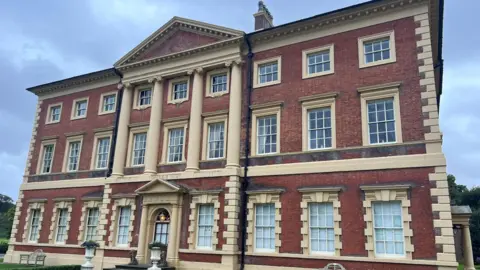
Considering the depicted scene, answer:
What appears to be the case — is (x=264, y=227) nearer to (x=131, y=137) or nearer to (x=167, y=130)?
(x=167, y=130)

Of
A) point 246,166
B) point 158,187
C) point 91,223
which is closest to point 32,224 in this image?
point 91,223

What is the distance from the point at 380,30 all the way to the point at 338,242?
9.78 metres

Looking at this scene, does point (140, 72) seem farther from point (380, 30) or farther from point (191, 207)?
point (380, 30)

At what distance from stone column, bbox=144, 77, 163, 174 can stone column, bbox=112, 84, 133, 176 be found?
1871mm

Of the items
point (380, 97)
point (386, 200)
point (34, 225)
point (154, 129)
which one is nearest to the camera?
point (386, 200)

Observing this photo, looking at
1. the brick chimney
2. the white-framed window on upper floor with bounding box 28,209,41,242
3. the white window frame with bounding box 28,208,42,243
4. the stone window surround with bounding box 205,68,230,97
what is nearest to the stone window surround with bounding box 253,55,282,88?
the stone window surround with bounding box 205,68,230,97

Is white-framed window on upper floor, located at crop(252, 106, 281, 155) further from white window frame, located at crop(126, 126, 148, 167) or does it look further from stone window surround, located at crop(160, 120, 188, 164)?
white window frame, located at crop(126, 126, 148, 167)

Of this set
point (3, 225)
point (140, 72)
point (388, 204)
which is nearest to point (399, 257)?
point (388, 204)

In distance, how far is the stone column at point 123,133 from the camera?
75.3 feet

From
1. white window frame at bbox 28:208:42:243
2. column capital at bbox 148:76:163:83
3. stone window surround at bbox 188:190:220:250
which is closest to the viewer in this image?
stone window surround at bbox 188:190:220:250

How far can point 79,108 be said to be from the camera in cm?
2700

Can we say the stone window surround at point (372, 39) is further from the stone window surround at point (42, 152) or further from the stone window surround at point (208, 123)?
the stone window surround at point (42, 152)

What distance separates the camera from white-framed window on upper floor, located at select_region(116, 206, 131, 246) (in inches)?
851

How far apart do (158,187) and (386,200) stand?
38.1 ft
